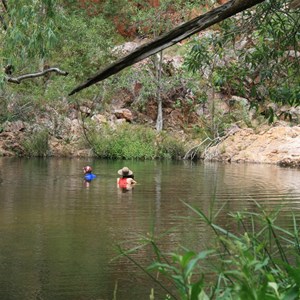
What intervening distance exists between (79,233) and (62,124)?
21.2 meters

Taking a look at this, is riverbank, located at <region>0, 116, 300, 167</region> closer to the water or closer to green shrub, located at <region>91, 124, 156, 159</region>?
green shrub, located at <region>91, 124, 156, 159</region>

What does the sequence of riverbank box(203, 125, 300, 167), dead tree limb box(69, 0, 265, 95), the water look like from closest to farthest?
dead tree limb box(69, 0, 265, 95), the water, riverbank box(203, 125, 300, 167)

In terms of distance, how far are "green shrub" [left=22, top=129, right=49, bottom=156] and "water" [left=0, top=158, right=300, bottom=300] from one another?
24.7ft

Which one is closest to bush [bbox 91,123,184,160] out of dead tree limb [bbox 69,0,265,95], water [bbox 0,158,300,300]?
water [bbox 0,158,300,300]

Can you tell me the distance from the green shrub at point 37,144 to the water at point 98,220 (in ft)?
24.7

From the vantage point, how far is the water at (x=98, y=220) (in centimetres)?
642

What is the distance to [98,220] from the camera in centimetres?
1041

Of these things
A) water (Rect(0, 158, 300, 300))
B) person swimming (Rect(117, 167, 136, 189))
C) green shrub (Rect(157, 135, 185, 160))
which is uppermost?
green shrub (Rect(157, 135, 185, 160))

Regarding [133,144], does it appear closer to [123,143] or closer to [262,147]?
[123,143]

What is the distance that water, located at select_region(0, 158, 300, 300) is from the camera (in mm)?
6422

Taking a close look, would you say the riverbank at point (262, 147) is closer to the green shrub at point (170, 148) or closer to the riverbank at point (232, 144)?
the riverbank at point (232, 144)

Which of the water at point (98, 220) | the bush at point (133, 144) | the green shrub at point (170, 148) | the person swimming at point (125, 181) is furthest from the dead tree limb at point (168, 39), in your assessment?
the green shrub at point (170, 148)

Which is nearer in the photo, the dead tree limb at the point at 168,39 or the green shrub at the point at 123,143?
the dead tree limb at the point at 168,39

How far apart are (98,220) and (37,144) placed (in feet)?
61.0
